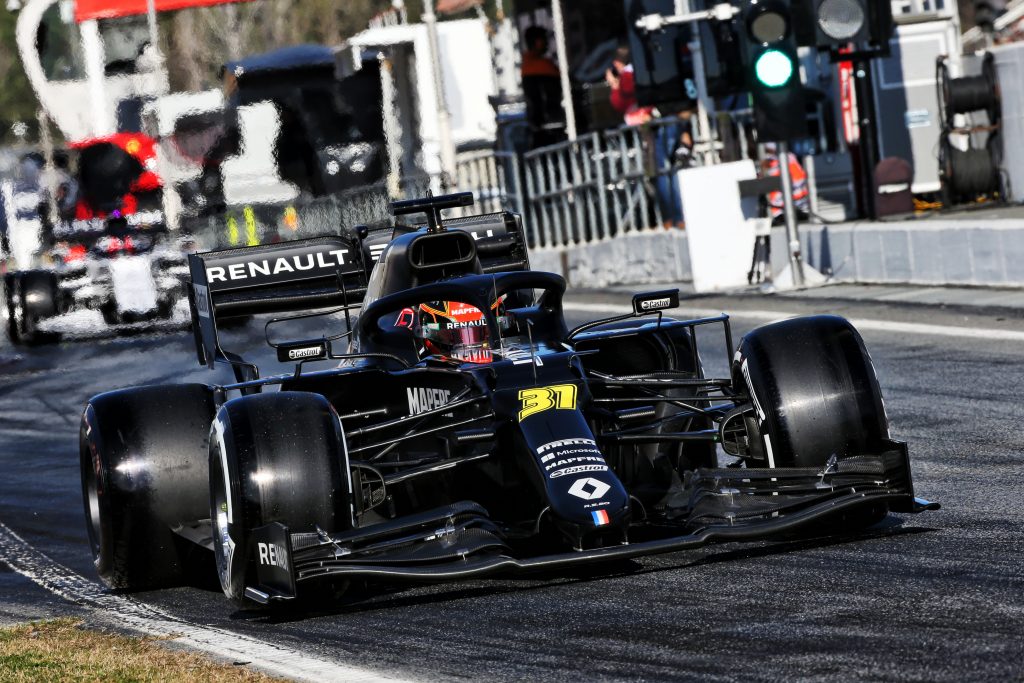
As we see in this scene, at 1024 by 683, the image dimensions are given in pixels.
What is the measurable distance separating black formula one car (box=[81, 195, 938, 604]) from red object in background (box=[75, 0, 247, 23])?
4101 cm

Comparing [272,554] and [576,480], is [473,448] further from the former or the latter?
[272,554]

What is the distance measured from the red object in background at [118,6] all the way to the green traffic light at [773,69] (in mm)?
33438

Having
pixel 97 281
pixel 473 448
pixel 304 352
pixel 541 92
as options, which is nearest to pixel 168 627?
pixel 304 352

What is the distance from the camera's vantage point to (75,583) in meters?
8.09

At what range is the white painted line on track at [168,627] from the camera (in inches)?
222

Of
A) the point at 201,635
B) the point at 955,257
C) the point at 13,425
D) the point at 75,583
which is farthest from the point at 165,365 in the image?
the point at 201,635

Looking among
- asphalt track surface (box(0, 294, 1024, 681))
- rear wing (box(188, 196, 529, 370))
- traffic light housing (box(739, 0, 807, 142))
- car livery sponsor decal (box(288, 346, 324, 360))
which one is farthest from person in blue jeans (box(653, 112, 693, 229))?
car livery sponsor decal (box(288, 346, 324, 360))

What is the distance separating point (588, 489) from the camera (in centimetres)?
644

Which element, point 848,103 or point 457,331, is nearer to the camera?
point 457,331

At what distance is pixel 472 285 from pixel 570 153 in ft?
49.5

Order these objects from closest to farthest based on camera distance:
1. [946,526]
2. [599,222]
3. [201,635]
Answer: [201,635]
[946,526]
[599,222]

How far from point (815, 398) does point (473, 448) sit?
1305 millimetres

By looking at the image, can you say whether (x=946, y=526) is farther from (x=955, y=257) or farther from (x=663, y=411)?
(x=955, y=257)

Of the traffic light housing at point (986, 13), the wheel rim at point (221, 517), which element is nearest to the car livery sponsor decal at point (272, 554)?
the wheel rim at point (221, 517)
